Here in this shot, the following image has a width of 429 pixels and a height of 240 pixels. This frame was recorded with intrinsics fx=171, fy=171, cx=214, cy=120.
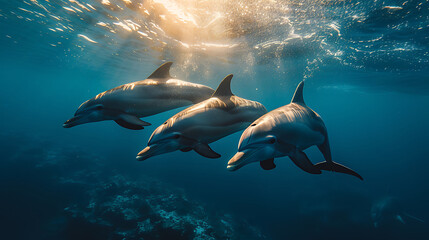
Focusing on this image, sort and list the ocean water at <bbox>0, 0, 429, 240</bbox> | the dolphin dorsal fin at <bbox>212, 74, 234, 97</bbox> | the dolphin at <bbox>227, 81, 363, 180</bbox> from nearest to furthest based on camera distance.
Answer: the dolphin at <bbox>227, 81, 363, 180</bbox>, the dolphin dorsal fin at <bbox>212, 74, 234, 97</bbox>, the ocean water at <bbox>0, 0, 429, 240</bbox>

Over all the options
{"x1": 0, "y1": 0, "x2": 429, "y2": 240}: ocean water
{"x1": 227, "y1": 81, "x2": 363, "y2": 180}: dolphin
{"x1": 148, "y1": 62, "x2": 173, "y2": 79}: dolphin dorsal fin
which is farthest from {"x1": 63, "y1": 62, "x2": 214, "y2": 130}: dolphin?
{"x1": 0, "y1": 0, "x2": 429, "y2": 240}: ocean water

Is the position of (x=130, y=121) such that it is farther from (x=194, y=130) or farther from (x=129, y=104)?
(x=194, y=130)

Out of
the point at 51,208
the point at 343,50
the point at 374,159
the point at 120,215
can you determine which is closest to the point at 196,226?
the point at 120,215

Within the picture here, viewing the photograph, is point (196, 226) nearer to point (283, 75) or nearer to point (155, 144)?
point (155, 144)

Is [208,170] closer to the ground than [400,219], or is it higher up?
closer to the ground

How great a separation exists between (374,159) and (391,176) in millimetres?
10598

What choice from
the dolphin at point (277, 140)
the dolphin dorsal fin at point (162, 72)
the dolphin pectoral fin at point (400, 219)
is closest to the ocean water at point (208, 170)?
the dolphin pectoral fin at point (400, 219)

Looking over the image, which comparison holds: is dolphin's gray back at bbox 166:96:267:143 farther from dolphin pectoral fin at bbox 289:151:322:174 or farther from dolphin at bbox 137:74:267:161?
dolphin pectoral fin at bbox 289:151:322:174

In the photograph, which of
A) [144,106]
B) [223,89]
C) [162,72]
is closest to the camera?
[144,106]

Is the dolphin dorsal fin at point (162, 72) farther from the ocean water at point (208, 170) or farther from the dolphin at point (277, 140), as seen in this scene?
the ocean water at point (208, 170)

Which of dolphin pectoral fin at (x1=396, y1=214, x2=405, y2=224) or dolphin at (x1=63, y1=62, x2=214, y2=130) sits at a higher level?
dolphin at (x1=63, y1=62, x2=214, y2=130)

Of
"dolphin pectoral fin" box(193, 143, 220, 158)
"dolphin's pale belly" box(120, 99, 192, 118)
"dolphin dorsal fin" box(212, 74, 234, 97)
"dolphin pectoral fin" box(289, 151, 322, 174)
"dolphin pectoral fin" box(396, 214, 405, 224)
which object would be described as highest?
"dolphin dorsal fin" box(212, 74, 234, 97)

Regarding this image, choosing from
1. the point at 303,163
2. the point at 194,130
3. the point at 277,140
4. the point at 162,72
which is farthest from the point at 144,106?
the point at 303,163

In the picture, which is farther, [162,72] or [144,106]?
[162,72]
